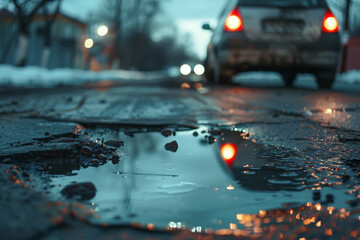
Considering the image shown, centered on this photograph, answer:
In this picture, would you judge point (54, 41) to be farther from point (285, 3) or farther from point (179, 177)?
point (179, 177)

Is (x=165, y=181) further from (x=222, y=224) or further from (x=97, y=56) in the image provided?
(x=97, y=56)

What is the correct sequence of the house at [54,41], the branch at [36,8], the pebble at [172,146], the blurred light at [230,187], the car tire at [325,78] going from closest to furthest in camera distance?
the blurred light at [230,187] → the pebble at [172,146] → the car tire at [325,78] → the branch at [36,8] → the house at [54,41]

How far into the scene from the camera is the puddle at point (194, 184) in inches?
64.6

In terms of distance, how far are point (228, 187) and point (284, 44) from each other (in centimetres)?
650

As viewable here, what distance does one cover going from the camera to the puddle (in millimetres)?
1642

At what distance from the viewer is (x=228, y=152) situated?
2844 millimetres

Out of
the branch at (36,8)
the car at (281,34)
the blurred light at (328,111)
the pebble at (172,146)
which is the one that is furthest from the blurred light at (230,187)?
the branch at (36,8)

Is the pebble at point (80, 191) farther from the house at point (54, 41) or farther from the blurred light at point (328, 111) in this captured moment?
the house at point (54, 41)

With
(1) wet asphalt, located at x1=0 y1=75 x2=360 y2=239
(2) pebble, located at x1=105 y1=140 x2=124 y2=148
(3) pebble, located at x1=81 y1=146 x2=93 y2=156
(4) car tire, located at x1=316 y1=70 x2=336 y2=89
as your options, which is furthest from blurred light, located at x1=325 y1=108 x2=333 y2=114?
(4) car tire, located at x1=316 y1=70 x2=336 y2=89

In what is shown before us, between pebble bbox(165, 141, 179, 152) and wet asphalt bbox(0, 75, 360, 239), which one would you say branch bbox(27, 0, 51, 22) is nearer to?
wet asphalt bbox(0, 75, 360, 239)

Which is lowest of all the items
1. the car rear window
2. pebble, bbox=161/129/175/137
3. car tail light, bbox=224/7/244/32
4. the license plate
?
pebble, bbox=161/129/175/137

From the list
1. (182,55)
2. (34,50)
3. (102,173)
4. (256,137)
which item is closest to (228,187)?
(102,173)

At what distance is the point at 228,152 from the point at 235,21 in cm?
566

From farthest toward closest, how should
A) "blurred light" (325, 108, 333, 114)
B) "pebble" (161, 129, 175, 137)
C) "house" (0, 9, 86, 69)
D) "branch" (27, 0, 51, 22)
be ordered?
"house" (0, 9, 86, 69) → "branch" (27, 0, 51, 22) → "blurred light" (325, 108, 333, 114) → "pebble" (161, 129, 175, 137)
